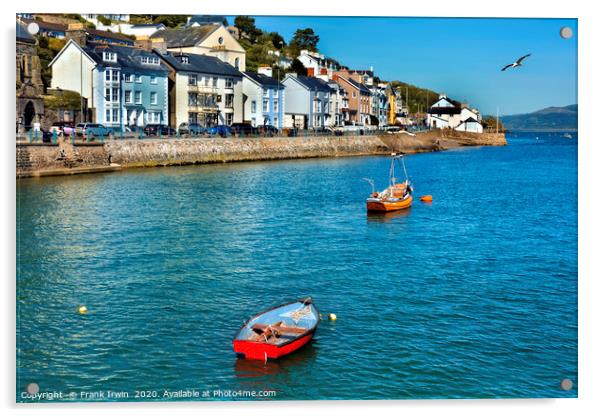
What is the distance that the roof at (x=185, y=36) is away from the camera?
56.9m

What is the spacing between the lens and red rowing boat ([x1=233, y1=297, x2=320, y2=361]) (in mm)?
11406

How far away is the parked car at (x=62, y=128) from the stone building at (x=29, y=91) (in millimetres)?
892

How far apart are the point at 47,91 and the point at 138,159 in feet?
19.4

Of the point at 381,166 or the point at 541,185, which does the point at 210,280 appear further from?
the point at 381,166

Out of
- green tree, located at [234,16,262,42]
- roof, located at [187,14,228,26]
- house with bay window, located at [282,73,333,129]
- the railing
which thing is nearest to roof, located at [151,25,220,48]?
roof, located at [187,14,228,26]

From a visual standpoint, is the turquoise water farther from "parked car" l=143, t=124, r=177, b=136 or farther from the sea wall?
"parked car" l=143, t=124, r=177, b=136

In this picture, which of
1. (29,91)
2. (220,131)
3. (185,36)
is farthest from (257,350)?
(185,36)

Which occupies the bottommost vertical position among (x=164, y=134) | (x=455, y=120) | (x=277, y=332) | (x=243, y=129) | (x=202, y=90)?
(x=277, y=332)

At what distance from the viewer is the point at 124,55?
148ft

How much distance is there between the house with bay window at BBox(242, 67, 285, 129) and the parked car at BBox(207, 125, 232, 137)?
8271 millimetres

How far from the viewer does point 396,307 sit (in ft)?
46.7

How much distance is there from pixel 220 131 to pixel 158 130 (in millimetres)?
6152

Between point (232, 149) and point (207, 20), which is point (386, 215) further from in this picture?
point (207, 20)

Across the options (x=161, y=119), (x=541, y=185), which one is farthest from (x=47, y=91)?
(x=541, y=185)
